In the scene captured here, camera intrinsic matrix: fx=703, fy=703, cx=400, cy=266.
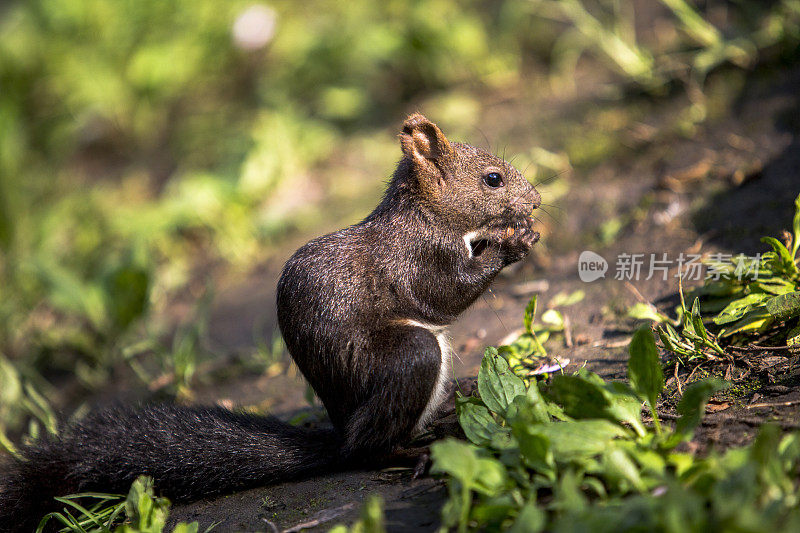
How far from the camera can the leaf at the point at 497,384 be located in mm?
2576

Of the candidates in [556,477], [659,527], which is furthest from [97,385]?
[659,527]

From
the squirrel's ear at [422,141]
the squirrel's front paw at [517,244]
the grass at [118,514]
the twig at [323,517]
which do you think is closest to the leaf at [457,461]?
the twig at [323,517]

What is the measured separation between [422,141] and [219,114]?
5518mm

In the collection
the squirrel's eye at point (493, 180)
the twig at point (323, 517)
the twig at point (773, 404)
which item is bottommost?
the twig at point (323, 517)

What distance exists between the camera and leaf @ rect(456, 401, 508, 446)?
8.16ft

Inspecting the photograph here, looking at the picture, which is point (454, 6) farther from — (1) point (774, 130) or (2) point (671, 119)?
(1) point (774, 130)

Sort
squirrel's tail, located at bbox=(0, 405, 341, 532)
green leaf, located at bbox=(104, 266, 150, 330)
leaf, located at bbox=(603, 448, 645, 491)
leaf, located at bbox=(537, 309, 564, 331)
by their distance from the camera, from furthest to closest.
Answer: green leaf, located at bbox=(104, 266, 150, 330), leaf, located at bbox=(537, 309, 564, 331), squirrel's tail, located at bbox=(0, 405, 341, 532), leaf, located at bbox=(603, 448, 645, 491)

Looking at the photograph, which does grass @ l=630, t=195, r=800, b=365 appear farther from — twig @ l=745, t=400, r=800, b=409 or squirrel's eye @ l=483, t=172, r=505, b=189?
squirrel's eye @ l=483, t=172, r=505, b=189

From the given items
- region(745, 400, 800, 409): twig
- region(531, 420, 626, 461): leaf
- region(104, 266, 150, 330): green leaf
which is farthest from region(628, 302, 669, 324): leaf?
region(104, 266, 150, 330): green leaf

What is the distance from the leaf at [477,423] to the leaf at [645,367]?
0.49 metres

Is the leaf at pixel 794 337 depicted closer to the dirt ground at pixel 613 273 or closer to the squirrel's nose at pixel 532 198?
the dirt ground at pixel 613 273

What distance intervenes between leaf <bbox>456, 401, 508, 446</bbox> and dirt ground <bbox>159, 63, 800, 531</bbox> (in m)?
0.24

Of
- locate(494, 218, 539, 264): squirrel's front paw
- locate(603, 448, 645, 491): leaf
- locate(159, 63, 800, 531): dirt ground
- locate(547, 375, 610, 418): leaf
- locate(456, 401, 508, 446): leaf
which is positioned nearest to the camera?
locate(603, 448, 645, 491): leaf

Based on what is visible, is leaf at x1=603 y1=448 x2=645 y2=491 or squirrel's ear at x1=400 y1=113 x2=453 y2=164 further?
squirrel's ear at x1=400 y1=113 x2=453 y2=164
